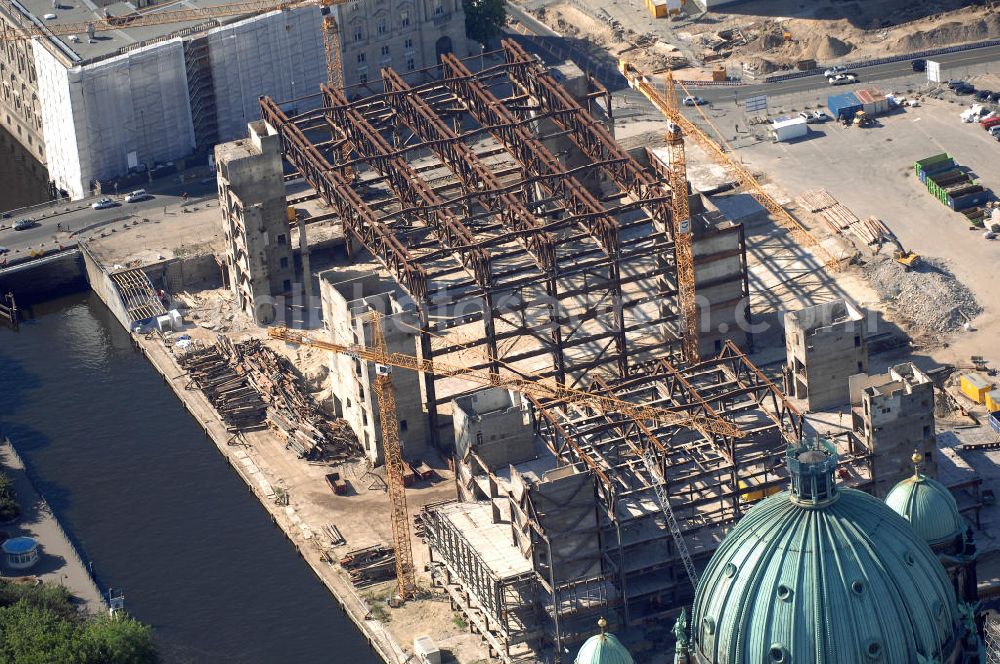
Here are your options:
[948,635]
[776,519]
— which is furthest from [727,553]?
[948,635]

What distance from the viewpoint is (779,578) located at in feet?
632

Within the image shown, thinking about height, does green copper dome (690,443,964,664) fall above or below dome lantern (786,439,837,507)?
below

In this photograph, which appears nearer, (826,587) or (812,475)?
(826,587)

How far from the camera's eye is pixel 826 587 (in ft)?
626

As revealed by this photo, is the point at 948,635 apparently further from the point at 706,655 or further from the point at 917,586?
the point at 706,655

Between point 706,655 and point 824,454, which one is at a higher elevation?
point 824,454

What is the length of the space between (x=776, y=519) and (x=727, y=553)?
5.29 m

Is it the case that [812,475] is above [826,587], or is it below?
above

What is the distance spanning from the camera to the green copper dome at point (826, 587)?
191m

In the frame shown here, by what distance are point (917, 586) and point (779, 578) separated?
10.2 m

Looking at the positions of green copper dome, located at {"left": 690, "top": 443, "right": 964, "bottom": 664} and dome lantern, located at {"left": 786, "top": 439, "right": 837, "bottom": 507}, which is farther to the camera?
dome lantern, located at {"left": 786, "top": 439, "right": 837, "bottom": 507}

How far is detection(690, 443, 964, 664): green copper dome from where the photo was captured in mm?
190625

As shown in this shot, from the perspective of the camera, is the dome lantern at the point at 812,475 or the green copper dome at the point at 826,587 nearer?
the green copper dome at the point at 826,587

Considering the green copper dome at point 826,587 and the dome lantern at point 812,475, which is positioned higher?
the dome lantern at point 812,475
